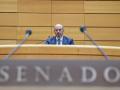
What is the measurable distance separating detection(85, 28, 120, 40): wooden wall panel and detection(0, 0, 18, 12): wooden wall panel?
1.78 meters

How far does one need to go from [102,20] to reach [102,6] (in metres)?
0.32

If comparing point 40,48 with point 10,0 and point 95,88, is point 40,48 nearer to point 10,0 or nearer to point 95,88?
point 95,88

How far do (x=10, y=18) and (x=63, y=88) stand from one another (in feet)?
21.6

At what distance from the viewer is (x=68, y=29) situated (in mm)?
9203

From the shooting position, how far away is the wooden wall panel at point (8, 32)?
9203 mm

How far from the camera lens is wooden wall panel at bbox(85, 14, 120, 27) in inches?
362

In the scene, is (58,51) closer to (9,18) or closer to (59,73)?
(59,73)

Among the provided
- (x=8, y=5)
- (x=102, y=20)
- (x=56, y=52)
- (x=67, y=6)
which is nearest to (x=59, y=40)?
(x=56, y=52)

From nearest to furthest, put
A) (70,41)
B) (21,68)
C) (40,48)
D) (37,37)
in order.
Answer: (21,68) → (40,48) → (70,41) → (37,37)

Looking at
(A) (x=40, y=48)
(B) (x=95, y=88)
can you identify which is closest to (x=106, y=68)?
(B) (x=95, y=88)

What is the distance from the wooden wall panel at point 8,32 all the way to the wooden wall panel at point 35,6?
0.48m

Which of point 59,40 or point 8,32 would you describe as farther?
point 8,32

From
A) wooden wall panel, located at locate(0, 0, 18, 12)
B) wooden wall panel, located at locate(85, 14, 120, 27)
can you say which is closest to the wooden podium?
wooden wall panel, located at locate(85, 14, 120, 27)

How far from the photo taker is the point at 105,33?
9234 millimetres
